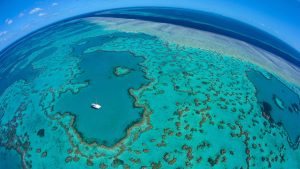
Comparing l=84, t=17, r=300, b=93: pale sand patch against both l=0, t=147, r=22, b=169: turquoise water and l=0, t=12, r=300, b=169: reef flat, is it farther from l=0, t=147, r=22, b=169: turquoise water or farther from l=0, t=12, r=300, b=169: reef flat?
l=0, t=147, r=22, b=169: turquoise water

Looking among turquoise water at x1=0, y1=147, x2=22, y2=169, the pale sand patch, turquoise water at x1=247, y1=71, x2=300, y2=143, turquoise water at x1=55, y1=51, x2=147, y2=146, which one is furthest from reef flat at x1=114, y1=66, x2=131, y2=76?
turquoise water at x1=247, y1=71, x2=300, y2=143

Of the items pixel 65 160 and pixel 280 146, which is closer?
pixel 65 160

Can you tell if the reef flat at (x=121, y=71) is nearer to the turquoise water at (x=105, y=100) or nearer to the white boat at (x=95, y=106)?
the turquoise water at (x=105, y=100)

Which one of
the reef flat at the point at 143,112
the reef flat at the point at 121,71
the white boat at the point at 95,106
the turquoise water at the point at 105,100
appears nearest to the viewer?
the reef flat at the point at 143,112

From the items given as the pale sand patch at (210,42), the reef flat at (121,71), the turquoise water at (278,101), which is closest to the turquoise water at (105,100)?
the reef flat at (121,71)

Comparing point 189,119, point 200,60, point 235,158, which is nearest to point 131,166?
point 189,119

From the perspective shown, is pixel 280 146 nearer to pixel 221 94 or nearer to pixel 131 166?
pixel 221 94
